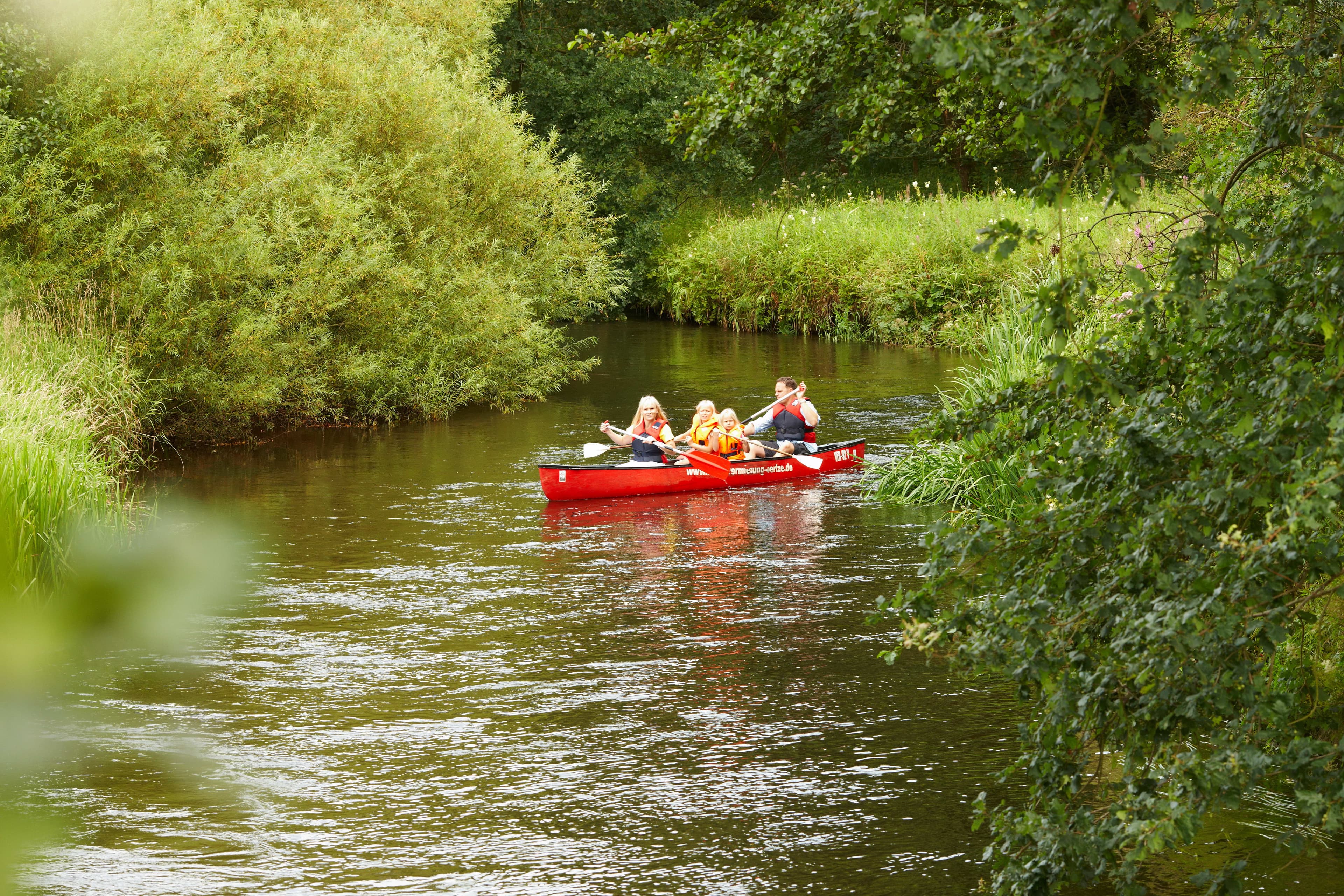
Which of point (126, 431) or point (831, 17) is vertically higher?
point (831, 17)

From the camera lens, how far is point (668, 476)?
1459 centimetres

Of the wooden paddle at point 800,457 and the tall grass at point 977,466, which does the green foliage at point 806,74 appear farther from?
the wooden paddle at point 800,457

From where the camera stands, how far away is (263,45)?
19516mm

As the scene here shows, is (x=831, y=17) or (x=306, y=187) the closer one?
(x=831, y=17)

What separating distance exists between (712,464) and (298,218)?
699 cm

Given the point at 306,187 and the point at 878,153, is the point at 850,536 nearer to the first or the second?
the point at 306,187

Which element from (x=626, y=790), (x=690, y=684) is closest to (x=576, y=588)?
(x=690, y=684)

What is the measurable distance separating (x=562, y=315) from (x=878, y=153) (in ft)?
66.7

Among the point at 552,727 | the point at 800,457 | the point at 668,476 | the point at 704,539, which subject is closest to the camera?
the point at 552,727

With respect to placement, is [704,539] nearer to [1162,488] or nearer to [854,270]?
[1162,488]

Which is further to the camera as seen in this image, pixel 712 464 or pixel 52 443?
pixel 712 464

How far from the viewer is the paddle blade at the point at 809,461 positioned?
15031 mm

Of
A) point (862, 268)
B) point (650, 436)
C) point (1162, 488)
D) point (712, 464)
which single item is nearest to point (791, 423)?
point (712, 464)

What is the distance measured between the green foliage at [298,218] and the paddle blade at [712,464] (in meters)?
5.54
